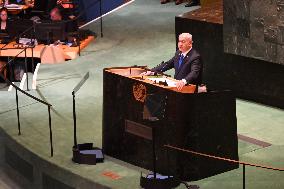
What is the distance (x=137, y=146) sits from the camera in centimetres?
886

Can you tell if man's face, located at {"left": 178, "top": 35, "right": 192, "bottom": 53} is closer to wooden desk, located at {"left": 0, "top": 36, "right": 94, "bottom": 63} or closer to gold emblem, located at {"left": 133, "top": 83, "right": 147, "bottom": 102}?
gold emblem, located at {"left": 133, "top": 83, "right": 147, "bottom": 102}

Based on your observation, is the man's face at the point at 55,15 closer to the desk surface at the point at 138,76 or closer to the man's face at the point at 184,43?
the desk surface at the point at 138,76

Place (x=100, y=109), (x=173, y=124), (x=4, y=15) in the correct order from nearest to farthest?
(x=173, y=124), (x=100, y=109), (x=4, y=15)

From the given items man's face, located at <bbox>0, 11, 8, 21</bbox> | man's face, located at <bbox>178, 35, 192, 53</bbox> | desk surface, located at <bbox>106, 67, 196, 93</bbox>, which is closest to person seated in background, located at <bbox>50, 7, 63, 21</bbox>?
man's face, located at <bbox>0, 11, 8, 21</bbox>

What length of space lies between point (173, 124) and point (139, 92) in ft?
2.06

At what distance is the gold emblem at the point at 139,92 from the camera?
28.1ft

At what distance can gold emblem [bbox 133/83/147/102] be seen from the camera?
8.58 metres

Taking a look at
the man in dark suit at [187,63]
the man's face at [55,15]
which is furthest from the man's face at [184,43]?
the man's face at [55,15]

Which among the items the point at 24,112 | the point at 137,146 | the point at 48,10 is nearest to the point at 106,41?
the point at 48,10

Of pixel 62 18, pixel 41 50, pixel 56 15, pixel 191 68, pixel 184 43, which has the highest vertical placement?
pixel 184 43

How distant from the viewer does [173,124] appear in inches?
327

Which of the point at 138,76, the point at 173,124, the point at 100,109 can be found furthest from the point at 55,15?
the point at 173,124

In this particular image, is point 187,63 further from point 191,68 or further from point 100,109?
point 100,109

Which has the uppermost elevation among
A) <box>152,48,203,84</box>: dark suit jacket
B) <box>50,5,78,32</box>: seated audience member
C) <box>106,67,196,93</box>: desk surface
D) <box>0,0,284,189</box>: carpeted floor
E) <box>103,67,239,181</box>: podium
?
<box>152,48,203,84</box>: dark suit jacket
